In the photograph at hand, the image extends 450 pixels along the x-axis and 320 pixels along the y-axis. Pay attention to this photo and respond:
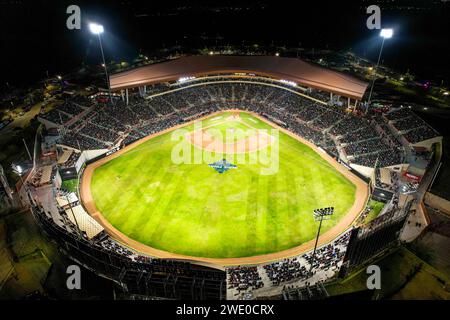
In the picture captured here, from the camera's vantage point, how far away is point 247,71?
235ft

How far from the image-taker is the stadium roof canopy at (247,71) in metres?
61.4

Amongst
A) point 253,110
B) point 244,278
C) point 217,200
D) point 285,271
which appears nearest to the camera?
point 244,278

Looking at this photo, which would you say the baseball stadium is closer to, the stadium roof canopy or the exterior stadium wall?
the exterior stadium wall

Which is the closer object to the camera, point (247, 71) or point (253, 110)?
point (247, 71)

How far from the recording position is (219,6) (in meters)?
177

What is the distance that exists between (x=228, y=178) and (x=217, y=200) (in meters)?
5.95

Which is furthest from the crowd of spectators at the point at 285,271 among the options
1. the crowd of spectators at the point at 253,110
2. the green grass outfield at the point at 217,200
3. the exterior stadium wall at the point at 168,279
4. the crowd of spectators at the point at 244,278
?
the crowd of spectators at the point at 253,110

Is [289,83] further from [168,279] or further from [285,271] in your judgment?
[168,279]

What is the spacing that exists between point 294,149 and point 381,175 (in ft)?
54.3

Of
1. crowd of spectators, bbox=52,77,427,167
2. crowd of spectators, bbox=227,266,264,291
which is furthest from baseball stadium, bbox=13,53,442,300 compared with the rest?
crowd of spectators, bbox=52,77,427,167

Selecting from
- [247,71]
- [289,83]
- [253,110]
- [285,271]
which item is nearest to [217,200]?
[285,271]

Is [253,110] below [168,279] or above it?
above

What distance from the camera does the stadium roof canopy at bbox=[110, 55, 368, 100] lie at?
202 feet

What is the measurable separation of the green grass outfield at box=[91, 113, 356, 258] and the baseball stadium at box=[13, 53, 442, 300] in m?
0.19
